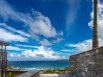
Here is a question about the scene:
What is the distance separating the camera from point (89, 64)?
38.5 feet

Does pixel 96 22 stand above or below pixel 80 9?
below

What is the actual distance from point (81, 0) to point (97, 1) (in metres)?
7.42

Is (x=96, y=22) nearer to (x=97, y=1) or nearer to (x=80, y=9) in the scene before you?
(x=97, y=1)

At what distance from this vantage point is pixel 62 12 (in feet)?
95.4

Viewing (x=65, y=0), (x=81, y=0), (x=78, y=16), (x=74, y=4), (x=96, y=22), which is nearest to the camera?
(x=96, y=22)

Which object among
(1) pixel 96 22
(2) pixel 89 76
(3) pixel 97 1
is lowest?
(2) pixel 89 76

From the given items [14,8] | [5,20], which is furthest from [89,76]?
[5,20]

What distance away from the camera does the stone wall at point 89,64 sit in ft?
33.7

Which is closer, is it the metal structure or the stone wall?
the stone wall

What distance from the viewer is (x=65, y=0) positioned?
24.8m

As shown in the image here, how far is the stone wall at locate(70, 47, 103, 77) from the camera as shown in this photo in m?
10.3

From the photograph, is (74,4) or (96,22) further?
(74,4)

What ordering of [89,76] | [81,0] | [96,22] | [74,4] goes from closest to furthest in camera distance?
1. [89,76]
2. [96,22]
3. [74,4]
4. [81,0]

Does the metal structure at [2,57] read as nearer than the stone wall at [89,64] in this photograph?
No
